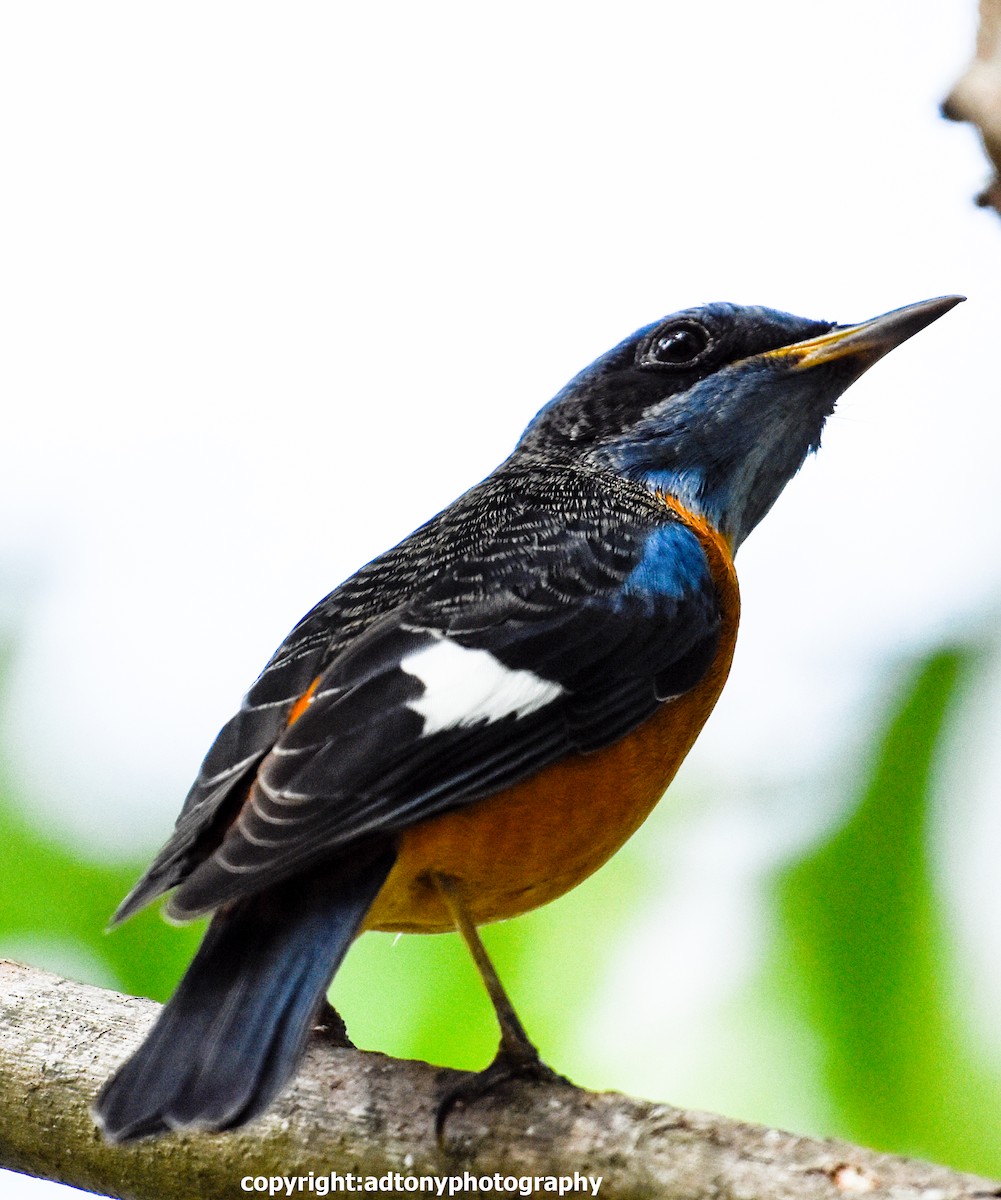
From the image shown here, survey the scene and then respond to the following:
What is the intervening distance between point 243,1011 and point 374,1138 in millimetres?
429

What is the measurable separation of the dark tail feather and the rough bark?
189 centimetres

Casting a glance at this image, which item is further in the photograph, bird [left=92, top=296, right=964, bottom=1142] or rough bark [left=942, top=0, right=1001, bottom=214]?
bird [left=92, top=296, right=964, bottom=1142]

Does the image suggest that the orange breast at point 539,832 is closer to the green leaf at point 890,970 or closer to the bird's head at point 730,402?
the green leaf at point 890,970

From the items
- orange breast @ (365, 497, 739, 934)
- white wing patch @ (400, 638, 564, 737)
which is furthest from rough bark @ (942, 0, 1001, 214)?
orange breast @ (365, 497, 739, 934)

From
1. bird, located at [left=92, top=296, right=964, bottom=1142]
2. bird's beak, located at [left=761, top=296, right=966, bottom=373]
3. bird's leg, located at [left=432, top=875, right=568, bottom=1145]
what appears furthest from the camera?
bird's beak, located at [left=761, top=296, right=966, bottom=373]

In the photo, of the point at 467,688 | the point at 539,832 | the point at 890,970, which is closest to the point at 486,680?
the point at 467,688

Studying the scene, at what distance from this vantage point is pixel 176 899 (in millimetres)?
2924

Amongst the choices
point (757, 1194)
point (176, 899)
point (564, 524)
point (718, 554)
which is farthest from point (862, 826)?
point (176, 899)

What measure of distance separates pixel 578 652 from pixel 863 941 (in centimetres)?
108

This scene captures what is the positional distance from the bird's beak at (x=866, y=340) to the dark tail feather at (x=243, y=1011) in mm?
2203

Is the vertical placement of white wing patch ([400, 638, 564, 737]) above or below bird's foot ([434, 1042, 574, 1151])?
above

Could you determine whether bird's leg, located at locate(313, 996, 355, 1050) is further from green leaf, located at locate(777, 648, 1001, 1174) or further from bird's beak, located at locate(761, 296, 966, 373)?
bird's beak, located at locate(761, 296, 966, 373)

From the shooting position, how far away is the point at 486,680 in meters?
3.39

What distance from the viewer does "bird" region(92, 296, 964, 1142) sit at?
292 centimetres
